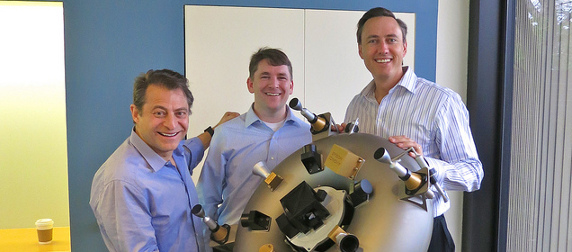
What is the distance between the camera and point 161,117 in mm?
1433

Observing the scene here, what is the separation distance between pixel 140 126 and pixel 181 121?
12 centimetres

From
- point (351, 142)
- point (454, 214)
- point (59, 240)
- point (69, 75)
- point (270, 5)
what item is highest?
point (270, 5)

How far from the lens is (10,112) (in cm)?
301

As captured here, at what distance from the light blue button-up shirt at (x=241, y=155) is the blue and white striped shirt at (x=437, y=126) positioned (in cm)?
32

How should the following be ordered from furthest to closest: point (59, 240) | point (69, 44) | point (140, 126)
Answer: point (59, 240)
point (69, 44)
point (140, 126)

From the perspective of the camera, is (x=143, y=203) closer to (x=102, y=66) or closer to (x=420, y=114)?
(x=420, y=114)

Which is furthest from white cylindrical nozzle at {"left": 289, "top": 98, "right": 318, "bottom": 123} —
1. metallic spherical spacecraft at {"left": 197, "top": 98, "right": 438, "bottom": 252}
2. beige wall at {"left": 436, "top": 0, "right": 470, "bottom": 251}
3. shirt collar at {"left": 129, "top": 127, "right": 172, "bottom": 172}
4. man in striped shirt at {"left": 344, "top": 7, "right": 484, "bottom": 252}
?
beige wall at {"left": 436, "top": 0, "right": 470, "bottom": 251}

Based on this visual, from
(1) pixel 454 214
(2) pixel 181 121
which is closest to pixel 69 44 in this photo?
(2) pixel 181 121

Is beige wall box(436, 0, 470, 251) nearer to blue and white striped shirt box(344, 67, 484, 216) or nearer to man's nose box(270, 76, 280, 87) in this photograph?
blue and white striped shirt box(344, 67, 484, 216)

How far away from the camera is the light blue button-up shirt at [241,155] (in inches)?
69.9

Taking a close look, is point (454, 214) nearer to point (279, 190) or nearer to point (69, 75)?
point (279, 190)

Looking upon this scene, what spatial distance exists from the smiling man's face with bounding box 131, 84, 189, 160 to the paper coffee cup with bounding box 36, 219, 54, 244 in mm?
1777

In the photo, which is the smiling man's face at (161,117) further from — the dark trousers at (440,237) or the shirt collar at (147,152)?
the dark trousers at (440,237)

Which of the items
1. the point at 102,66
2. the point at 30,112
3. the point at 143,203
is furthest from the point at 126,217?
the point at 30,112
